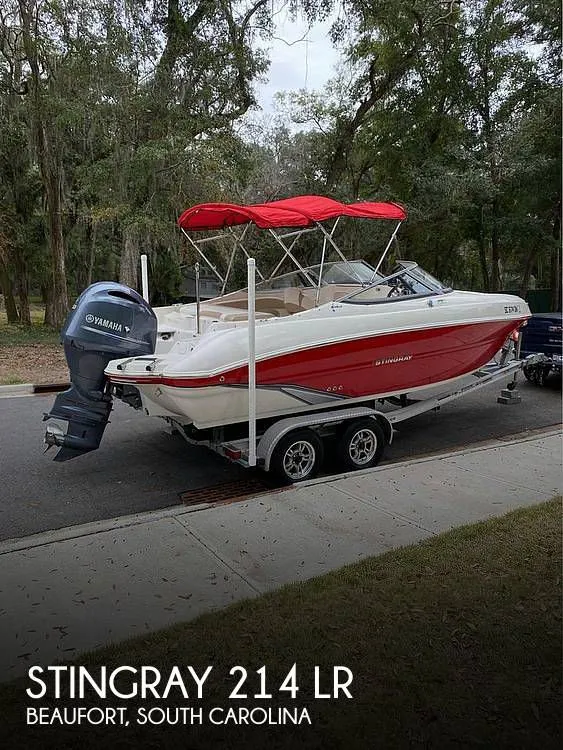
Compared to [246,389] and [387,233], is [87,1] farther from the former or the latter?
[387,233]

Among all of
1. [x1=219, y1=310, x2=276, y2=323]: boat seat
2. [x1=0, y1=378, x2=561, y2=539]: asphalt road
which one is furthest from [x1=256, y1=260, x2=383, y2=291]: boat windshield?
[x1=0, y1=378, x2=561, y2=539]: asphalt road

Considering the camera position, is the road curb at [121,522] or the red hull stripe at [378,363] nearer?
the road curb at [121,522]

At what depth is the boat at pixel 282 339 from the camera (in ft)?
17.0

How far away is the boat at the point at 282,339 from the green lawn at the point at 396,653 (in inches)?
84.2

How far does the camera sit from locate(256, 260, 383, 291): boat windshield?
646cm

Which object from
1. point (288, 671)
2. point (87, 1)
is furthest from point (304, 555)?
point (87, 1)

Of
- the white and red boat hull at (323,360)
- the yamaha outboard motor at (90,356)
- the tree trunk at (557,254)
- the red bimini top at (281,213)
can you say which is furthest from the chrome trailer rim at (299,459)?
the tree trunk at (557,254)

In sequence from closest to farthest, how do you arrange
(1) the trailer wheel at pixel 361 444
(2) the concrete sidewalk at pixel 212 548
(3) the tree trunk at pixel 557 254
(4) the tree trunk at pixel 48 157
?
(2) the concrete sidewalk at pixel 212 548 < (3) the tree trunk at pixel 557 254 < (1) the trailer wheel at pixel 361 444 < (4) the tree trunk at pixel 48 157

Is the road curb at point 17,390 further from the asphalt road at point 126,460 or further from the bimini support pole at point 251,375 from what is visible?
the bimini support pole at point 251,375

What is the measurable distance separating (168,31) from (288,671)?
353cm

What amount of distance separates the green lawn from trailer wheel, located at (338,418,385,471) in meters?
2.02

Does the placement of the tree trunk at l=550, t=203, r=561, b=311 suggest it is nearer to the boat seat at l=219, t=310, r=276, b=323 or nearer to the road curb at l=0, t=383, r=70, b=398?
the boat seat at l=219, t=310, r=276, b=323

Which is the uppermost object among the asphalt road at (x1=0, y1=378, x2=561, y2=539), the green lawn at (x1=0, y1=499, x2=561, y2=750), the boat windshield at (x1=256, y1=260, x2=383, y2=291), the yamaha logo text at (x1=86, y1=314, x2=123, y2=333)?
the boat windshield at (x1=256, y1=260, x2=383, y2=291)

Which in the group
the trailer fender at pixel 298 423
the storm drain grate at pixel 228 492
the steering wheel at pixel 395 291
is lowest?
the storm drain grate at pixel 228 492
